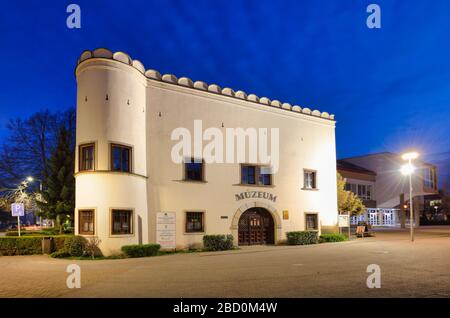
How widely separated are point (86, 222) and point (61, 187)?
33.5 feet

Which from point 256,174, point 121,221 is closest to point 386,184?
point 256,174

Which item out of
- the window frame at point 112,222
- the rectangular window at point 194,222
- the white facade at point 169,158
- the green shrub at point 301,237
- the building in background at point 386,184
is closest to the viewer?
the window frame at point 112,222

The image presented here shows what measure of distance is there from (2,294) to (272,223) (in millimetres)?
17464

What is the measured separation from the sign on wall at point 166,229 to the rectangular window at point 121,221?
1805mm

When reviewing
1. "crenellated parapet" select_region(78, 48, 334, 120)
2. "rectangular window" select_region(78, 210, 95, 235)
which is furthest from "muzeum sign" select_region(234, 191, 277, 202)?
"rectangular window" select_region(78, 210, 95, 235)

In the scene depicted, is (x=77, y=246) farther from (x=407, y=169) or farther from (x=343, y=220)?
(x=407, y=169)

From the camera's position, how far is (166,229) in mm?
20109

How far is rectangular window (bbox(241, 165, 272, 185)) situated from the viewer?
2383 centimetres

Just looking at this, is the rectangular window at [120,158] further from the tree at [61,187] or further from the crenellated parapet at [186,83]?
the tree at [61,187]

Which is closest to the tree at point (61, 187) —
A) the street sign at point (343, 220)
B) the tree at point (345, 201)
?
the street sign at point (343, 220)

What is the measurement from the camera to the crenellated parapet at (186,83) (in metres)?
18.7

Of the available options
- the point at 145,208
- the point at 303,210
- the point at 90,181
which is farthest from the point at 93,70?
the point at 303,210
